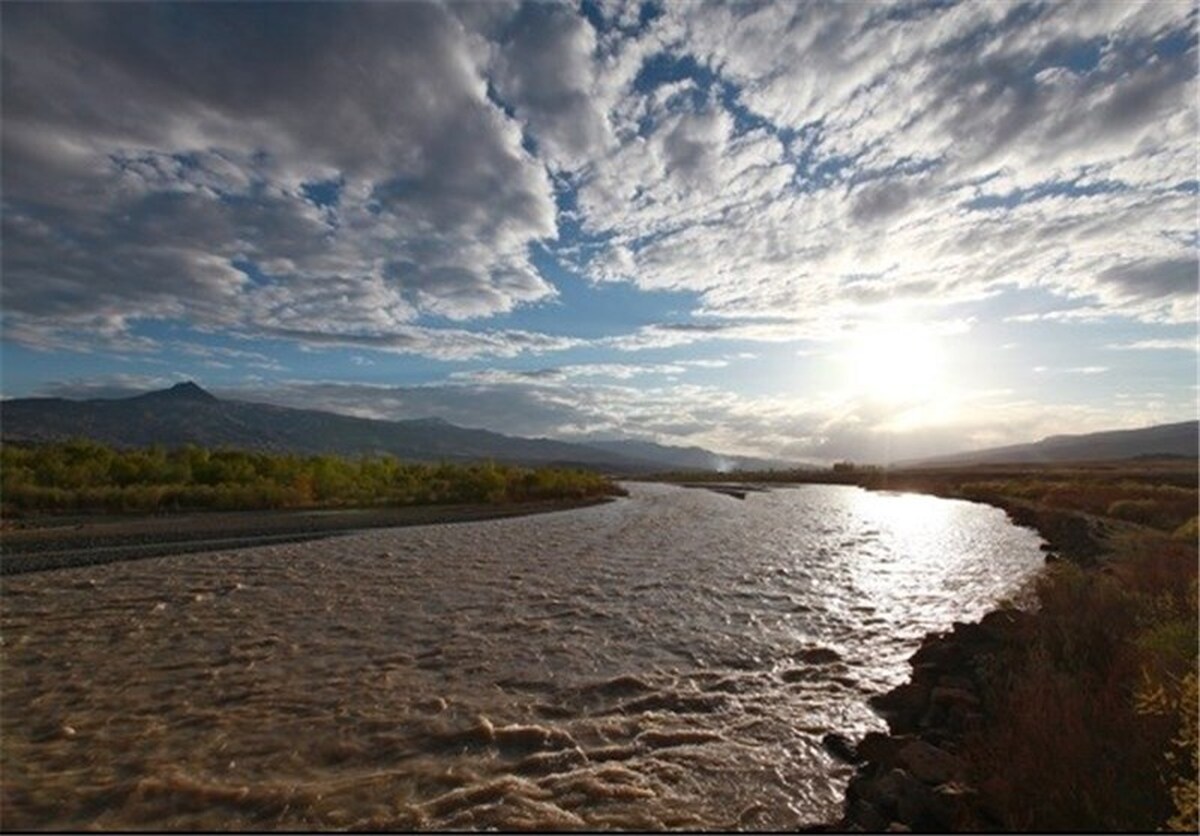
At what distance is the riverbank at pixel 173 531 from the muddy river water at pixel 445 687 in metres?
2.56

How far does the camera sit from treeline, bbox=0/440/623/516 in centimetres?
4269

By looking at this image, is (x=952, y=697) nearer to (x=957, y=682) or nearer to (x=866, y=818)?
(x=957, y=682)

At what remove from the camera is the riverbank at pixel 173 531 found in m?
26.5

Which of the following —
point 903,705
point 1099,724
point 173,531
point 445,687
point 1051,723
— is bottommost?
point 445,687

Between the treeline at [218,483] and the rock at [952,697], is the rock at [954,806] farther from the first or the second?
the treeline at [218,483]

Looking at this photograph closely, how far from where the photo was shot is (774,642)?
16781 mm

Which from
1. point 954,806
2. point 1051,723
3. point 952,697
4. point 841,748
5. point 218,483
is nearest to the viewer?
point 954,806

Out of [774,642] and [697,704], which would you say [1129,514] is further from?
[697,704]

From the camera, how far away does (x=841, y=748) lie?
35.3ft

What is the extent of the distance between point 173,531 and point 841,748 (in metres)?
33.3

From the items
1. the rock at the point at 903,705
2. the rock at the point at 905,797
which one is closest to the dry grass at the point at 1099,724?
the rock at the point at 905,797

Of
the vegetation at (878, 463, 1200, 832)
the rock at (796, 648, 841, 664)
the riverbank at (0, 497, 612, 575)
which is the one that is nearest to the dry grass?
the vegetation at (878, 463, 1200, 832)

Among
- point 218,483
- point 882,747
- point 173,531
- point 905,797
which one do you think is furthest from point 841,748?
point 218,483

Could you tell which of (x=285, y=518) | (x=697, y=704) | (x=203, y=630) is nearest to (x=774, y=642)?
(x=697, y=704)
